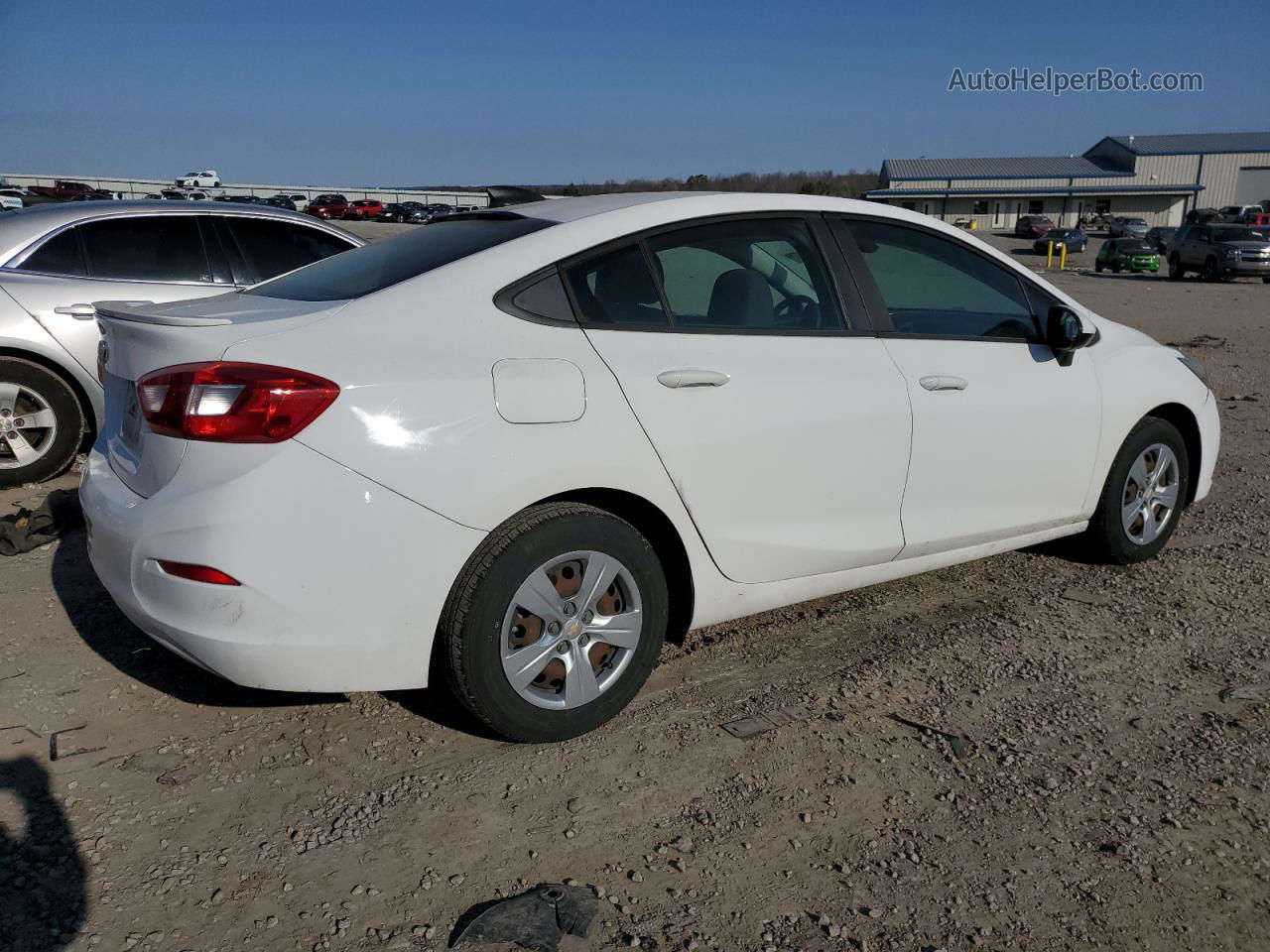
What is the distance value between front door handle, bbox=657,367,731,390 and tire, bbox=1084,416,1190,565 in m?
2.24

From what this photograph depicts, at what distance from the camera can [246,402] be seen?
2.64 metres

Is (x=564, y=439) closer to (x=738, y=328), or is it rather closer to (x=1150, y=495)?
(x=738, y=328)

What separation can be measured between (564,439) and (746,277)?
104cm

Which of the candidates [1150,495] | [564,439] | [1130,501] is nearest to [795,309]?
[564,439]

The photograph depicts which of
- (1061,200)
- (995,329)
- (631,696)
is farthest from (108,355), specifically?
(1061,200)

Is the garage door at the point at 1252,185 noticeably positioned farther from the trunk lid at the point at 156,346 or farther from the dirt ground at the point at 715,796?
the trunk lid at the point at 156,346

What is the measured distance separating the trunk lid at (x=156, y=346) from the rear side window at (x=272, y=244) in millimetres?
3245

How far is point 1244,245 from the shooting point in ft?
96.3

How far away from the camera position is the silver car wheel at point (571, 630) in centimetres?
298

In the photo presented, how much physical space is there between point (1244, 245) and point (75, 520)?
32219mm

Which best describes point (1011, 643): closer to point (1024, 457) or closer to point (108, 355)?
point (1024, 457)

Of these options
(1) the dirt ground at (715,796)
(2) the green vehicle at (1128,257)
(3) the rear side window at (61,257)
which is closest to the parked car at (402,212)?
(2) the green vehicle at (1128,257)

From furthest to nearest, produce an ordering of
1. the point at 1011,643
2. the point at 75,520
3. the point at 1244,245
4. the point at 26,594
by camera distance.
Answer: the point at 1244,245
the point at 75,520
the point at 26,594
the point at 1011,643

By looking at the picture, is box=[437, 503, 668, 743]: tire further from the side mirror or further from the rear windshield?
the side mirror
